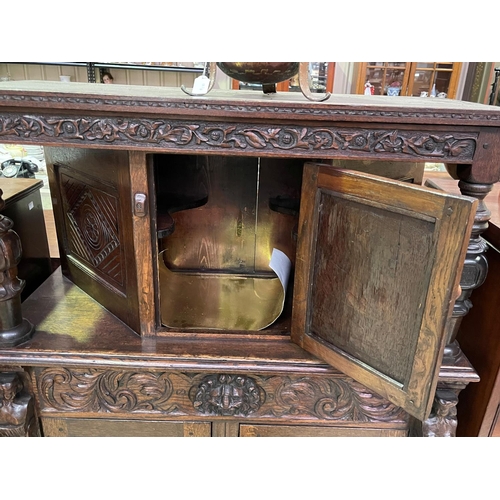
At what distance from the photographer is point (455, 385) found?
104 cm

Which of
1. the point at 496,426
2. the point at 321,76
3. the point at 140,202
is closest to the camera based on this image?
the point at 140,202

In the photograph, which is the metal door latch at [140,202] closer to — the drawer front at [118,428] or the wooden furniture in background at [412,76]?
the drawer front at [118,428]

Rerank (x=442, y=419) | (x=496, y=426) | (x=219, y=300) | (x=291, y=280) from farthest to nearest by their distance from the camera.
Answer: (x=219, y=300) → (x=291, y=280) → (x=496, y=426) → (x=442, y=419)

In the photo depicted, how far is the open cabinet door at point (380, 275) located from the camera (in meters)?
0.77

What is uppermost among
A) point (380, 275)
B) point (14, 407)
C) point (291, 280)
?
point (380, 275)

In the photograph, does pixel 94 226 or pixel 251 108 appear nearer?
pixel 251 108

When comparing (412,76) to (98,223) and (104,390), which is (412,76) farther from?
(104,390)

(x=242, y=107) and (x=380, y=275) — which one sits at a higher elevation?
(x=242, y=107)

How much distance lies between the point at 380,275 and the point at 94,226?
76 centimetres

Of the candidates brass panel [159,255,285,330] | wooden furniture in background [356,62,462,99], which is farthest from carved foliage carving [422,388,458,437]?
wooden furniture in background [356,62,462,99]

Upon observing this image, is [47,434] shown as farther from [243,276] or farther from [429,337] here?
[429,337]

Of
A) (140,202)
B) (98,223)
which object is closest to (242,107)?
(140,202)

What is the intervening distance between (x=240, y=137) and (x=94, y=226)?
53cm

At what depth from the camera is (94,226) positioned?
3.75ft
